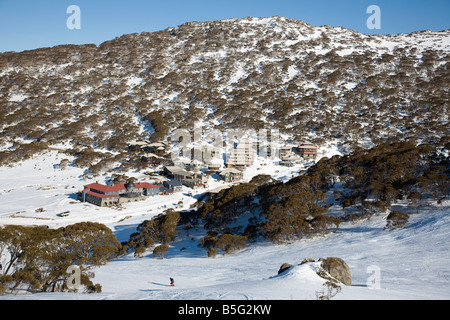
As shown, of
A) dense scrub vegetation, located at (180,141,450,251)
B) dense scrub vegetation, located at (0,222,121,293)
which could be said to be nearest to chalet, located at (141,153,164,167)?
dense scrub vegetation, located at (180,141,450,251)

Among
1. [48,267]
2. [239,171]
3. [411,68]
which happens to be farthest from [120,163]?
[411,68]

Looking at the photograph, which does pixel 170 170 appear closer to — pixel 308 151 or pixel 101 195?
pixel 101 195

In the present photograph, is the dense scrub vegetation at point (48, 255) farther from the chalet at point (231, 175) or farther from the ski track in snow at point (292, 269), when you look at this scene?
the chalet at point (231, 175)

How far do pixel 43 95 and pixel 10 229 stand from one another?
293 ft

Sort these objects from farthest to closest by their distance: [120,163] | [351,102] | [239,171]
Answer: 1. [351,102]
2. [120,163]
3. [239,171]

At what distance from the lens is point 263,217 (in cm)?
3022

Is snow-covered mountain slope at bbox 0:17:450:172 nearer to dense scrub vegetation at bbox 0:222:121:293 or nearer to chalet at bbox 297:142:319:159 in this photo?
chalet at bbox 297:142:319:159

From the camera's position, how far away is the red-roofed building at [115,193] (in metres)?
43.8

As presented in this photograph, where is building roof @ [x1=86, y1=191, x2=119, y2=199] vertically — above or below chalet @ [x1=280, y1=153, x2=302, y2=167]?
below

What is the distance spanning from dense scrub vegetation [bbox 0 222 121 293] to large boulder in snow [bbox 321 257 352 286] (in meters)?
11.9

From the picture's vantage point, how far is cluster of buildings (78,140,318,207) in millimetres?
44844

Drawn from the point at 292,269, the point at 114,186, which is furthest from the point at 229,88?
the point at 292,269
